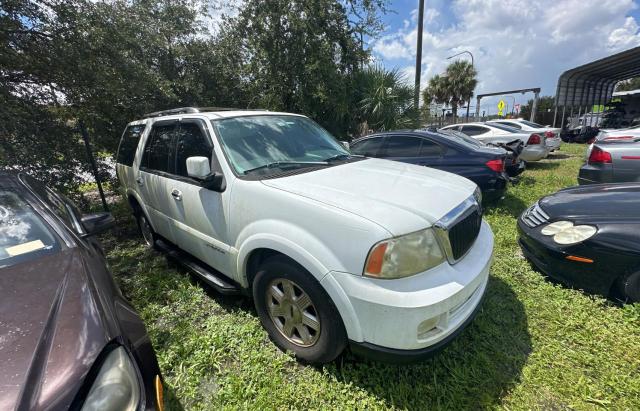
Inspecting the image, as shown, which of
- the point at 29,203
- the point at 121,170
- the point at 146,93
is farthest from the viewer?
the point at 146,93

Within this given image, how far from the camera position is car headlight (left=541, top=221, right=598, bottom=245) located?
2.63 metres

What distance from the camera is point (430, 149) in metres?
5.38

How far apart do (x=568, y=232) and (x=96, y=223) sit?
4015 millimetres

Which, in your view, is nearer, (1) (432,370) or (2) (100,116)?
(1) (432,370)

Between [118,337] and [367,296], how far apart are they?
119 centimetres

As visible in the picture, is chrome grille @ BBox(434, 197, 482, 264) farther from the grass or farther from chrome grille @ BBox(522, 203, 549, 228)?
chrome grille @ BBox(522, 203, 549, 228)

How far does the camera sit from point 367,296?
1.65 metres

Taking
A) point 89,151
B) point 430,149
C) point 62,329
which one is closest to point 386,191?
point 62,329

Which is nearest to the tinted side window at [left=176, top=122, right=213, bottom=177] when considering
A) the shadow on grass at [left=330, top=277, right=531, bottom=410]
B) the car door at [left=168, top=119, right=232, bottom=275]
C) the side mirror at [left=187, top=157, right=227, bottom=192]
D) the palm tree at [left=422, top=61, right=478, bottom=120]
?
the car door at [left=168, top=119, right=232, bottom=275]

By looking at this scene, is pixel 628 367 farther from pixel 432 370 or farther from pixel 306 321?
pixel 306 321

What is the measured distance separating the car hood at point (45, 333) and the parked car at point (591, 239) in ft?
11.5

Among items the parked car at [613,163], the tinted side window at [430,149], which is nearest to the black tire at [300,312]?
the tinted side window at [430,149]

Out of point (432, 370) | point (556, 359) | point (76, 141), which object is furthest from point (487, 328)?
point (76, 141)

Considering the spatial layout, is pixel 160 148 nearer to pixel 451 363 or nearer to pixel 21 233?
pixel 21 233
